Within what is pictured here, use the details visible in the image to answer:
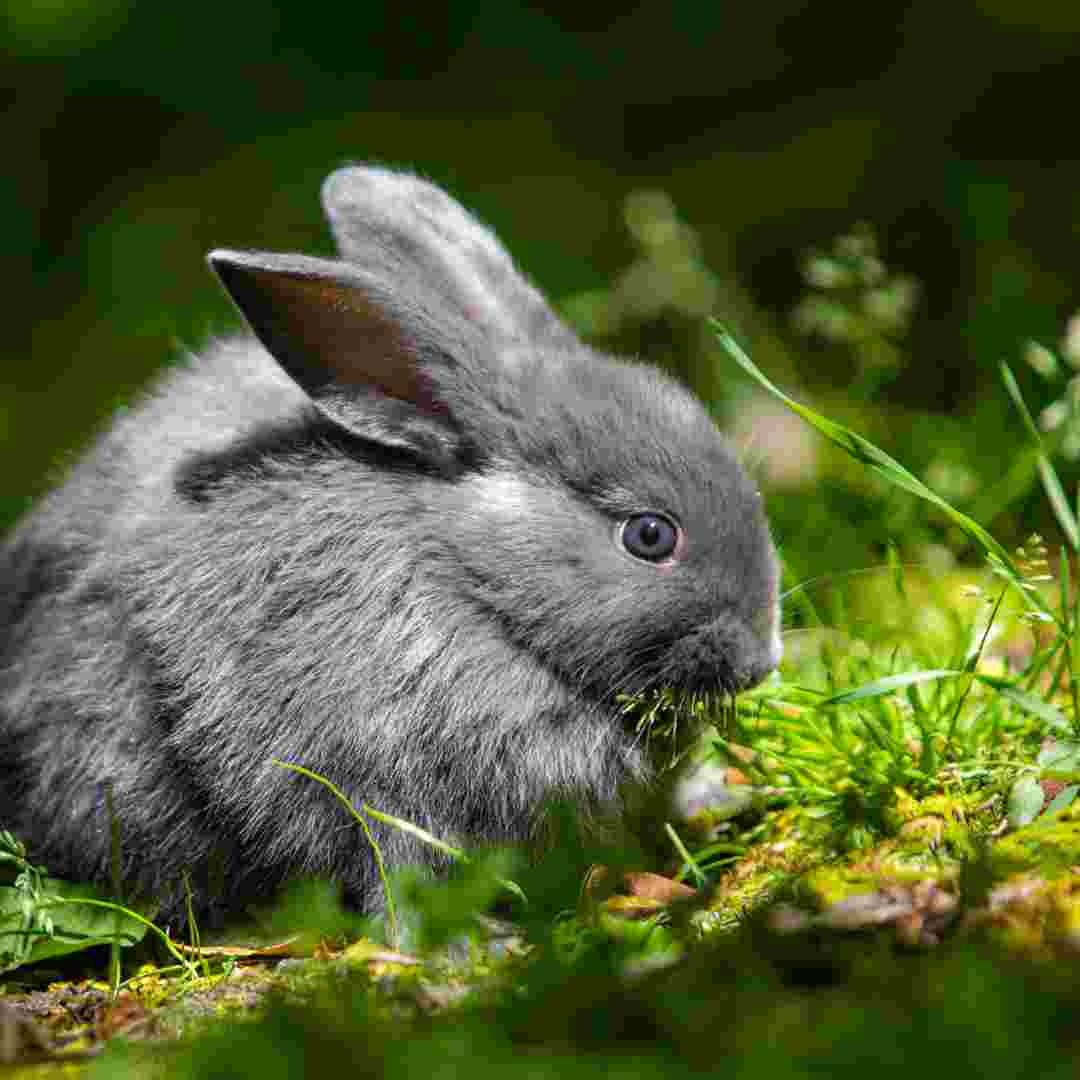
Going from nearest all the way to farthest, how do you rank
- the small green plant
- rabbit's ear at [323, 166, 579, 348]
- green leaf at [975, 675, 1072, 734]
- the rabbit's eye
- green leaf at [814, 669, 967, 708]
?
green leaf at [975, 675, 1072, 734] < green leaf at [814, 669, 967, 708] < the small green plant < the rabbit's eye < rabbit's ear at [323, 166, 579, 348]

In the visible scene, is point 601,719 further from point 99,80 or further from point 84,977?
point 99,80

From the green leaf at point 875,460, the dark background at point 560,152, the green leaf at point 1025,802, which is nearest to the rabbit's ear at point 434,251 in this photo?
the green leaf at point 875,460

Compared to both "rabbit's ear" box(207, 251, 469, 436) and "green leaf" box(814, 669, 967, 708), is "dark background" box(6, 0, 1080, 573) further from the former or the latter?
"green leaf" box(814, 669, 967, 708)

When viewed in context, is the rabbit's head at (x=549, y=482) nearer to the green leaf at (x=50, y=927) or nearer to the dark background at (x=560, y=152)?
the green leaf at (x=50, y=927)

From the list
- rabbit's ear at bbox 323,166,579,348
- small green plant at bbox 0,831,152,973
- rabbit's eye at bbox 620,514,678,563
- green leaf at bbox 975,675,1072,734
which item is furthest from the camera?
rabbit's ear at bbox 323,166,579,348

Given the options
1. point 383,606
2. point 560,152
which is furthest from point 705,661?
point 560,152

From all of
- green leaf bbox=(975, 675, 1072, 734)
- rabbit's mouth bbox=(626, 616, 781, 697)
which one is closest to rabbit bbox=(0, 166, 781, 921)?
rabbit's mouth bbox=(626, 616, 781, 697)

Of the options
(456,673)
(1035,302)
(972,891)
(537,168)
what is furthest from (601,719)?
(537,168)
